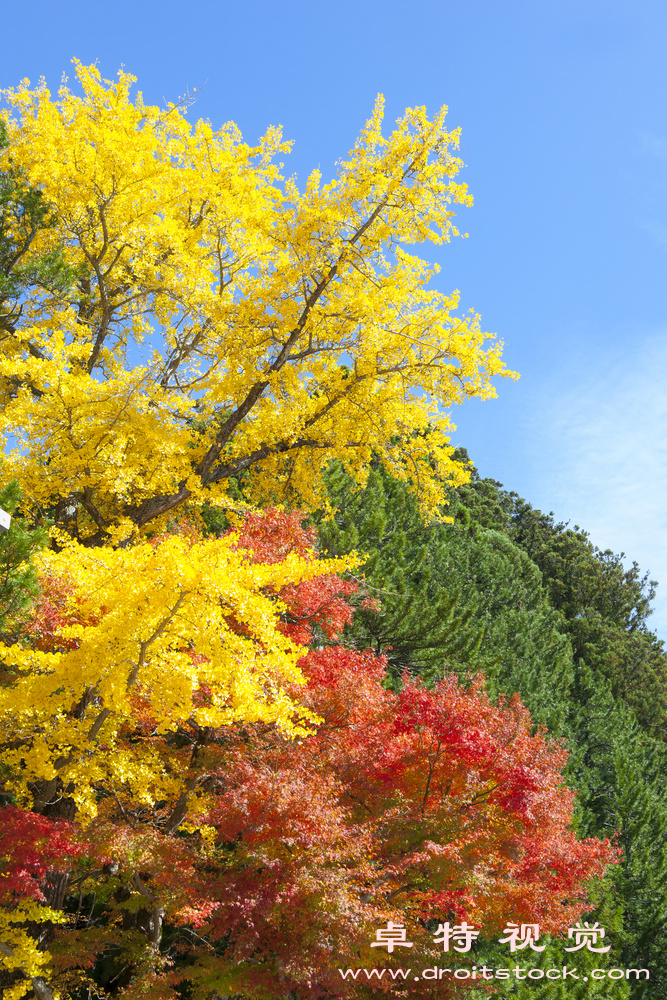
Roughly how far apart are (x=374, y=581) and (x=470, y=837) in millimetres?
8632

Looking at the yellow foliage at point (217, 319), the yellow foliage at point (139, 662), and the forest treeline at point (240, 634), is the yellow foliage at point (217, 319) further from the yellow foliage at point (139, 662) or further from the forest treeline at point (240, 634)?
the yellow foliage at point (139, 662)

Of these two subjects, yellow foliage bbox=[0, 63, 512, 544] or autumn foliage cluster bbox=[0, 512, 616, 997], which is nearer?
autumn foliage cluster bbox=[0, 512, 616, 997]

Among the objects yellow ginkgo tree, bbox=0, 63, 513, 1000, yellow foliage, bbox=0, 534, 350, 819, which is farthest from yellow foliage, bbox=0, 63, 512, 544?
yellow foliage, bbox=0, 534, 350, 819

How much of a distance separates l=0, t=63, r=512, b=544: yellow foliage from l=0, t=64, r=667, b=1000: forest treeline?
0.06m

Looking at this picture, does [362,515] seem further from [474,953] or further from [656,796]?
[656,796]

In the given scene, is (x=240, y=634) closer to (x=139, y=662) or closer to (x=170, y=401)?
(x=139, y=662)

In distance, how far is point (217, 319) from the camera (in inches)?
516

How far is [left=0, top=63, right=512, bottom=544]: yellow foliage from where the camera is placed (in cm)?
1118

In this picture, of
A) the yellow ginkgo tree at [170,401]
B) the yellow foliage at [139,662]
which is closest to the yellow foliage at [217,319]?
the yellow ginkgo tree at [170,401]

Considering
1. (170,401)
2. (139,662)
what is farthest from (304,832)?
(170,401)

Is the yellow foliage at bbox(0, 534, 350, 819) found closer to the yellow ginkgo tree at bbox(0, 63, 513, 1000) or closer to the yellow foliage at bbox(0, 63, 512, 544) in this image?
the yellow ginkgo tree at bbox(0, 63, 513, 1000)

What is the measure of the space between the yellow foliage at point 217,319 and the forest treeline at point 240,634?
2.5 inches

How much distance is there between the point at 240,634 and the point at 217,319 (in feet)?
21.9

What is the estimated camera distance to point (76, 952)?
8461 mm
